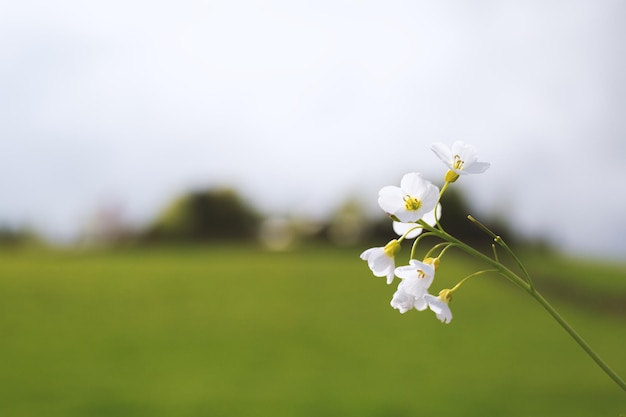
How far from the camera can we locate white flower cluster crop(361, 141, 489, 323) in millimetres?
1042

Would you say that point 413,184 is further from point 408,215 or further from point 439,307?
point 439,307

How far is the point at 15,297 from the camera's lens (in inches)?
340

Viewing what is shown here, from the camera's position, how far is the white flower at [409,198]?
104 cm

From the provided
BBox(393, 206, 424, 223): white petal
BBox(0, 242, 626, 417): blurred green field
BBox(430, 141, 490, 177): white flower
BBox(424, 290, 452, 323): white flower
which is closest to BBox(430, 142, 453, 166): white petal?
BBox(430, 141, 490, 177): white flower

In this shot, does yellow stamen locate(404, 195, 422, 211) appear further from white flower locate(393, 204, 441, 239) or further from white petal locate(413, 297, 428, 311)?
white petal locate(413, 297, 428, 311)

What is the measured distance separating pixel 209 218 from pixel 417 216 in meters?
12.7

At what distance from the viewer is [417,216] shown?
1.04 m

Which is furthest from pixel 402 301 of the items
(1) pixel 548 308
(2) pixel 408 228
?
(1) pixel 548 308

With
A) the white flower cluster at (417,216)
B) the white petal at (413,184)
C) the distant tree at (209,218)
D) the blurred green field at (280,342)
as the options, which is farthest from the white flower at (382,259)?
the distant tree at (209,218)

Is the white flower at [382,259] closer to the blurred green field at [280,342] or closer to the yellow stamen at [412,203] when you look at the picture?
the yellow stamen at [412,203]

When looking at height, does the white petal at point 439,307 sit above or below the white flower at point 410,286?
below

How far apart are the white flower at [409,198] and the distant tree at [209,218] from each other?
479 inches

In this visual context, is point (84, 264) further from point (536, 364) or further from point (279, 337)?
point (536, 364)

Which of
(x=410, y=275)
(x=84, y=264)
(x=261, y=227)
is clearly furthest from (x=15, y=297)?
(x=410, y=275)
